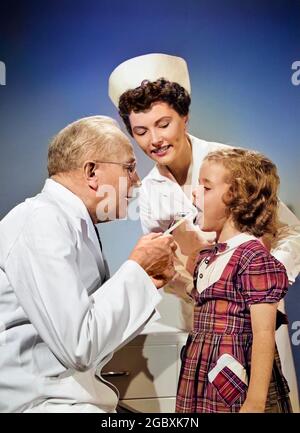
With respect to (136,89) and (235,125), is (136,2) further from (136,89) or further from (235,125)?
(235,125)

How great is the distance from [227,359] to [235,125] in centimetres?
71

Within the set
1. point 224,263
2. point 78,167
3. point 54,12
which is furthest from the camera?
point 54,12

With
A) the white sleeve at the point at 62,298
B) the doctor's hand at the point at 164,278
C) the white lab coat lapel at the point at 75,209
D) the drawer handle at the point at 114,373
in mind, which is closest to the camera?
the white sleeve at the point at 62,298

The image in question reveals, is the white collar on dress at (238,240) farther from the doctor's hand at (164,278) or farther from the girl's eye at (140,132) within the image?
the girl's eye at (140,132)

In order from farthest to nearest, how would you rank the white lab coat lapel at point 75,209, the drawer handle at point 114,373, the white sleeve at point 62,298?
the drawer handle at point 114,373 < the white lab coat lapel at point 75,209 < the white sleeve at point 62,298

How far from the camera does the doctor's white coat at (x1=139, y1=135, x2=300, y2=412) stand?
1.72m

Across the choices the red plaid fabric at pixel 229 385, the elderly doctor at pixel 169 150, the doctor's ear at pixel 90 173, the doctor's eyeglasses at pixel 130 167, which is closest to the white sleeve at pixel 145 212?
the elderly doctor at pixel 169 150

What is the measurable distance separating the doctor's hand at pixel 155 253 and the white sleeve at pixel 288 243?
329mm

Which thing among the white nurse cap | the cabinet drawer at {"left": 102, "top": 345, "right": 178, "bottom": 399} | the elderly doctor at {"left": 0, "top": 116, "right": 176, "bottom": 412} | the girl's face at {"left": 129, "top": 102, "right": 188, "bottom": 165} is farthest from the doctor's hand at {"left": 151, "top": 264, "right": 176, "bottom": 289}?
the white nurse cap

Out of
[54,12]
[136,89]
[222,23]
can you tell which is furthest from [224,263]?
[54,12]

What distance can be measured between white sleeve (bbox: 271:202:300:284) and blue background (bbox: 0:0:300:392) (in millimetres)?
49

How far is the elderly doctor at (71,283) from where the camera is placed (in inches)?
52.1

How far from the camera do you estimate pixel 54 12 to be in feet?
5.88

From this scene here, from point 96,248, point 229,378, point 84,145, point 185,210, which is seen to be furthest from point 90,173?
point 229,378
